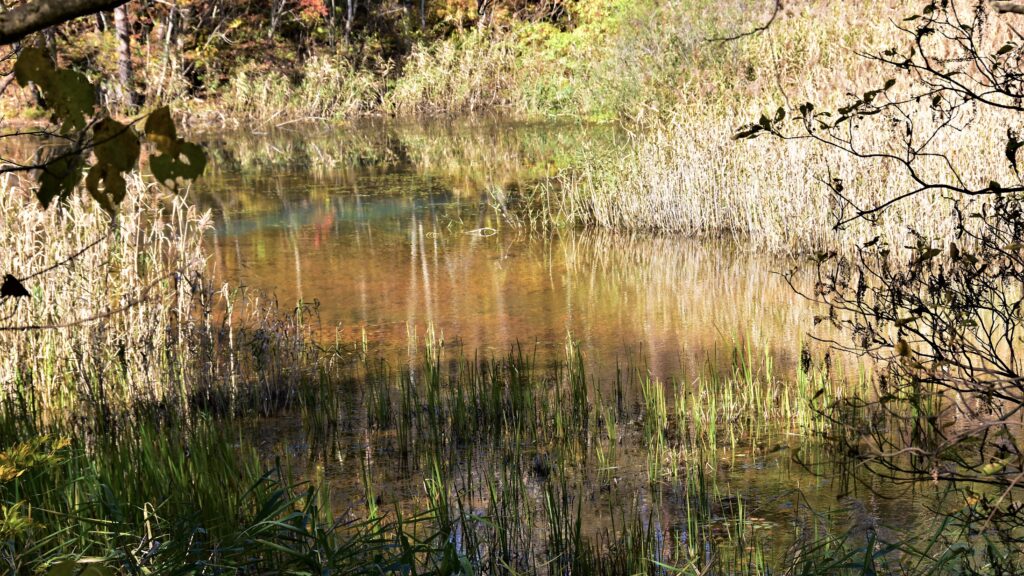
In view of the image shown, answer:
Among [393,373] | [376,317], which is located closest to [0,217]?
[393,373]

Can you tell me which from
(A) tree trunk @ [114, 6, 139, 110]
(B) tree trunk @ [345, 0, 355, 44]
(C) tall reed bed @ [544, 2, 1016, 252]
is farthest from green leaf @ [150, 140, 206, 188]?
(B) tree trunk @ [345, 0, 355, 44]

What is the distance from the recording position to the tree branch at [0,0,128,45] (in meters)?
1.57

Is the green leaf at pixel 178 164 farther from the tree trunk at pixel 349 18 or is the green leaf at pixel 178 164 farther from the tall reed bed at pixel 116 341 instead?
the tree trunk at pixel 349 18

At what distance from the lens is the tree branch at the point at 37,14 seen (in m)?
1.57

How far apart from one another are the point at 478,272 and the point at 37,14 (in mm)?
8110

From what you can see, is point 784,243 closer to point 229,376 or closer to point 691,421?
point 691,421

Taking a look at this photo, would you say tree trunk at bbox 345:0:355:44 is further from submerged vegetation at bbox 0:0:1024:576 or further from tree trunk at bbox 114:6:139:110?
submerged vegetation at bbox 0:0:1024:576

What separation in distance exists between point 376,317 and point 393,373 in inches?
64.1

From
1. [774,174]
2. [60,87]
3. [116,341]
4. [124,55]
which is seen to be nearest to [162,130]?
[60,87]

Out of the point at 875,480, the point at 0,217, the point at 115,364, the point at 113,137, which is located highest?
the point at 113,137

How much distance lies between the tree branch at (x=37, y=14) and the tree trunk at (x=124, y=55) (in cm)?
2240

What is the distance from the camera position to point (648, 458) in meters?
4.84

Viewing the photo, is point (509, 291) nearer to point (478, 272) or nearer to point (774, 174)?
point (478, 272)

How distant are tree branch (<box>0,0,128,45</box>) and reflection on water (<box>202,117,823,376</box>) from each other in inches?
202
